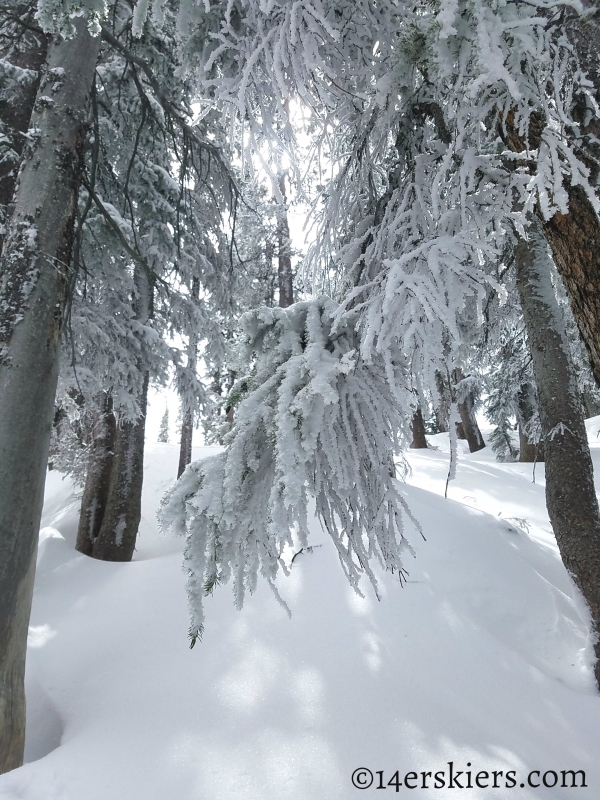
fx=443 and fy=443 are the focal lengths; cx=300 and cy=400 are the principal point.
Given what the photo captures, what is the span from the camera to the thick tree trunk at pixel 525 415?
14.2 m

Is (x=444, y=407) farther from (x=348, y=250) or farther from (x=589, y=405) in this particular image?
(x=589, y=405)

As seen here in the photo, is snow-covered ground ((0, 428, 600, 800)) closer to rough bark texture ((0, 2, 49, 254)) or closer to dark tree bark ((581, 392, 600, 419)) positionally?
rough bark texture ((0, 2, 49, 254))

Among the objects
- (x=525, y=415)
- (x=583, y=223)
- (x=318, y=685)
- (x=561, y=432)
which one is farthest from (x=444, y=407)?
(x=525, y=415)

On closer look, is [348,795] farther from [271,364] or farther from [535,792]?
[271,364]

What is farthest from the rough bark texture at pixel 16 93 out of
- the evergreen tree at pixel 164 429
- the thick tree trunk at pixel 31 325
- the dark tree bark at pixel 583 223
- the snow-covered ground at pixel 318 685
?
the evergreen tree at pixel 164 429

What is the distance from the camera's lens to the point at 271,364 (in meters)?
2.07

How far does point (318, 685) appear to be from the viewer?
139 inches

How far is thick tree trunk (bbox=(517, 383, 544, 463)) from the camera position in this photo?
46.6ft

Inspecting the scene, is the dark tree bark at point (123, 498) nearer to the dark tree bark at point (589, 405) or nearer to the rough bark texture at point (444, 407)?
the rough bark texture at point (444, 407)

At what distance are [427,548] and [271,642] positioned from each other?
2480mm

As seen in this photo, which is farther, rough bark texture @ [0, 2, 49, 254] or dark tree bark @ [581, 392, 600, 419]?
dark tree bark @ [581, 392, 600, 419]

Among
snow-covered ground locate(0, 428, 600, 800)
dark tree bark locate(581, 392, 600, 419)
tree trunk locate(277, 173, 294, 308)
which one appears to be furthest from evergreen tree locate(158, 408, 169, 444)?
snow-covered ground locate(0, 428, 600, 800)

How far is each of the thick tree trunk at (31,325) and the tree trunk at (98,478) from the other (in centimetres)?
418

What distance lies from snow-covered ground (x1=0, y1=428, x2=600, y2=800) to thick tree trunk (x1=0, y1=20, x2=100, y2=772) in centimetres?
79
